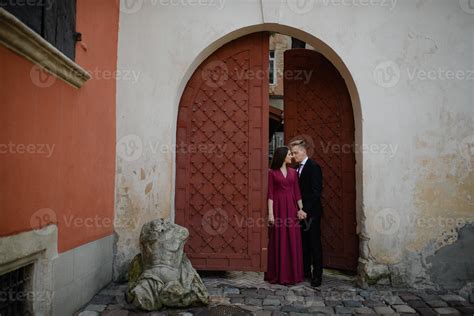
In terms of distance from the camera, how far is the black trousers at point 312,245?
16.6 ft

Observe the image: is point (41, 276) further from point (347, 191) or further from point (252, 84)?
point (347, 191)

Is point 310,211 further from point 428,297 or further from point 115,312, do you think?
point 115,312

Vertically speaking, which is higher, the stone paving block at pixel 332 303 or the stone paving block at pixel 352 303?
the stone paving block at pixel 352 303

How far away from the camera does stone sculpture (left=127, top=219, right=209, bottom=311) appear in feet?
12.6

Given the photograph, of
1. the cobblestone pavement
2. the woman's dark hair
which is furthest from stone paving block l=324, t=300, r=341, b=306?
the woman's dark hair

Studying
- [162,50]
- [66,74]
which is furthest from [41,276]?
[162,50]

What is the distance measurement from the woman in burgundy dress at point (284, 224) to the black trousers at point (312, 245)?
0.51 ft

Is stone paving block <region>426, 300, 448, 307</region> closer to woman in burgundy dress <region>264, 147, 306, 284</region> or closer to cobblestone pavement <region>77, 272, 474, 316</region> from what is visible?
cobblestone pavement <region>77, 272, 474, 316</region>

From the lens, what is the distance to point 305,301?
435cm

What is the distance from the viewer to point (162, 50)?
5.18 meters

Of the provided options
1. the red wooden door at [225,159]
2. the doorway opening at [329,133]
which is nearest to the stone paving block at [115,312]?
the red wooden door at [225,159]

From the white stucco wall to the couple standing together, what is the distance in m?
0.57

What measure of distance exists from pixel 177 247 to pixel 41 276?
4.25 ft

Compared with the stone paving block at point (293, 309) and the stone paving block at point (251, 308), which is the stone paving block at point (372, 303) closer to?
the stone paving block at point (293, 309)
